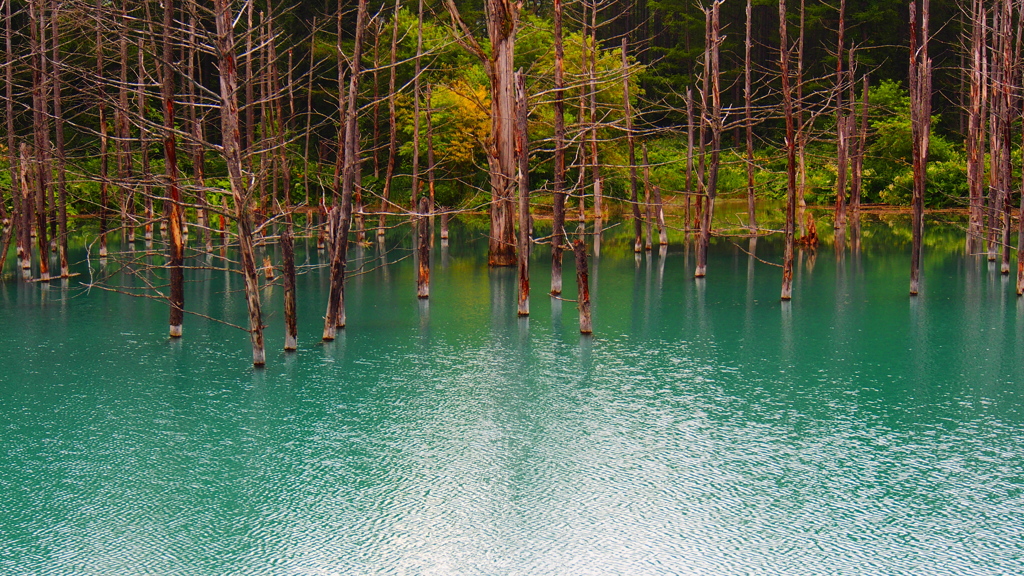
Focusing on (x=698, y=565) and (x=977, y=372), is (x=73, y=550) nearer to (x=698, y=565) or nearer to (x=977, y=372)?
(x=698, y=565)

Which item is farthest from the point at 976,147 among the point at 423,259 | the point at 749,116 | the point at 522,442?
the point at 522,442

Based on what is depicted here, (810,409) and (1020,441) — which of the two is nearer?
(1020,441)

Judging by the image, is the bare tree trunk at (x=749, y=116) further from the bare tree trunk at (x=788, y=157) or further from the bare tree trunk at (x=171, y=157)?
the bare tree trunk at (x=171, y=157)

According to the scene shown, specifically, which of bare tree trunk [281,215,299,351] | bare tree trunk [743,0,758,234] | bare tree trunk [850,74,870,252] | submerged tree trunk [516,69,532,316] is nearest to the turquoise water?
bare tree trunk [281,215,299,351]

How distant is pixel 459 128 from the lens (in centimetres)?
4278

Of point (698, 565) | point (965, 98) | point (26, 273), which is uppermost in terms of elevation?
point (965, 98)

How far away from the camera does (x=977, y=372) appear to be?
14.9 metres

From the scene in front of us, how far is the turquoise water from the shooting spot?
8508 millimetres

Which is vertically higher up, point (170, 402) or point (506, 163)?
point (506, 163)

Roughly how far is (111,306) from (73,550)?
1428 centimetres

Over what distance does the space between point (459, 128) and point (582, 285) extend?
26.7 metres

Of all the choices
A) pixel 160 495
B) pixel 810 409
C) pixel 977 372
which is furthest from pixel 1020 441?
pixel 160 495

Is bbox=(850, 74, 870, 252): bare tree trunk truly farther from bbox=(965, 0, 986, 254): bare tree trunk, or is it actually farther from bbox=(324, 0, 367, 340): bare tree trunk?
bbox=(324, 0, 367, 340): bare tree trunk

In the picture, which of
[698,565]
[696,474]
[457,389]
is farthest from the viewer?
[457,389]
